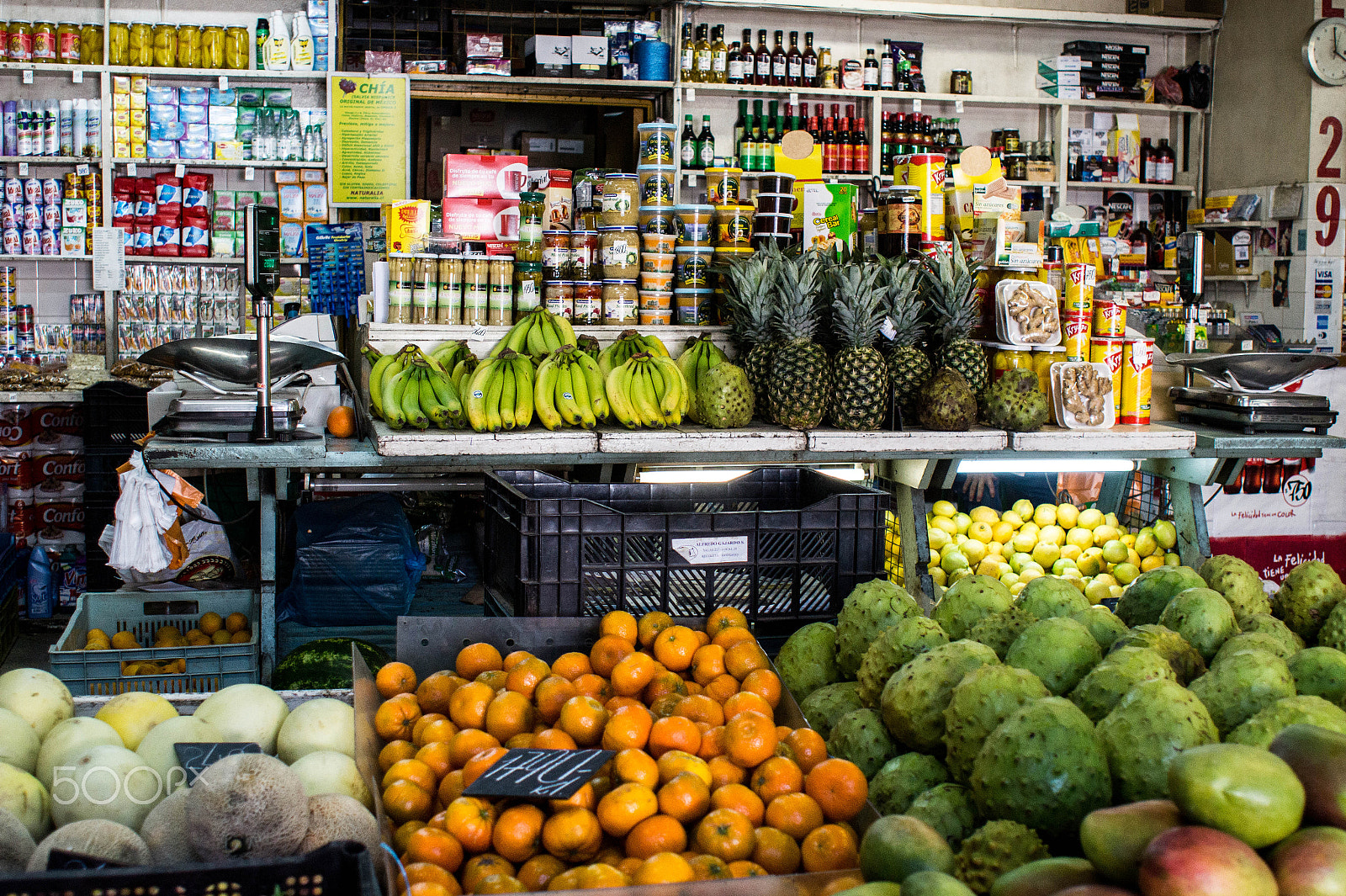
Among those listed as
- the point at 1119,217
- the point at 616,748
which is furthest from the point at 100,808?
the point at 1119,217

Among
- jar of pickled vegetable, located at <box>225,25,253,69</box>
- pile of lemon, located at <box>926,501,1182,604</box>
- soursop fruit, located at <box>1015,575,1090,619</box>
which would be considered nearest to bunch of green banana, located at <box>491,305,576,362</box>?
pile of lemon, located at <box>926,501,1182,604</box>

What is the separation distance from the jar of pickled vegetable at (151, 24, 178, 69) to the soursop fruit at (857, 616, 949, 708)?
561 cm

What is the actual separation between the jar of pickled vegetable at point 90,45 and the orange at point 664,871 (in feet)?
20.0

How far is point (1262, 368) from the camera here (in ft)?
11.2

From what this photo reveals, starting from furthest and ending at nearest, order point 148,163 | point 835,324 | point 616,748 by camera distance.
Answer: point 148,163 → point 835,324 → point 616,748

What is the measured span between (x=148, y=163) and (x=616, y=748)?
5.41 metres

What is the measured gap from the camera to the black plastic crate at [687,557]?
2.32m

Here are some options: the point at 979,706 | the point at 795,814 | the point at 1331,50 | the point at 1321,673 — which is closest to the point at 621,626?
the point at 795,814

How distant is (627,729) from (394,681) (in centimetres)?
55

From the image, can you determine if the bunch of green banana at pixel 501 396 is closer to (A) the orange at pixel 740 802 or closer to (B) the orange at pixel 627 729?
(B) the orange at pixel 627 729

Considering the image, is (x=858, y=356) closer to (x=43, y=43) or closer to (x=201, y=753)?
(x=201, y=753)

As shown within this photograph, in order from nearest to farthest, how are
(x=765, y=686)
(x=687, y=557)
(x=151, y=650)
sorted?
(x=765, y=686) < (x=687, y=557) < (x=151, y=650)

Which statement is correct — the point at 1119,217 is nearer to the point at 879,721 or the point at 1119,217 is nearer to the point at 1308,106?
the point at 1308,106

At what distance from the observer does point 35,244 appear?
5883 mm
